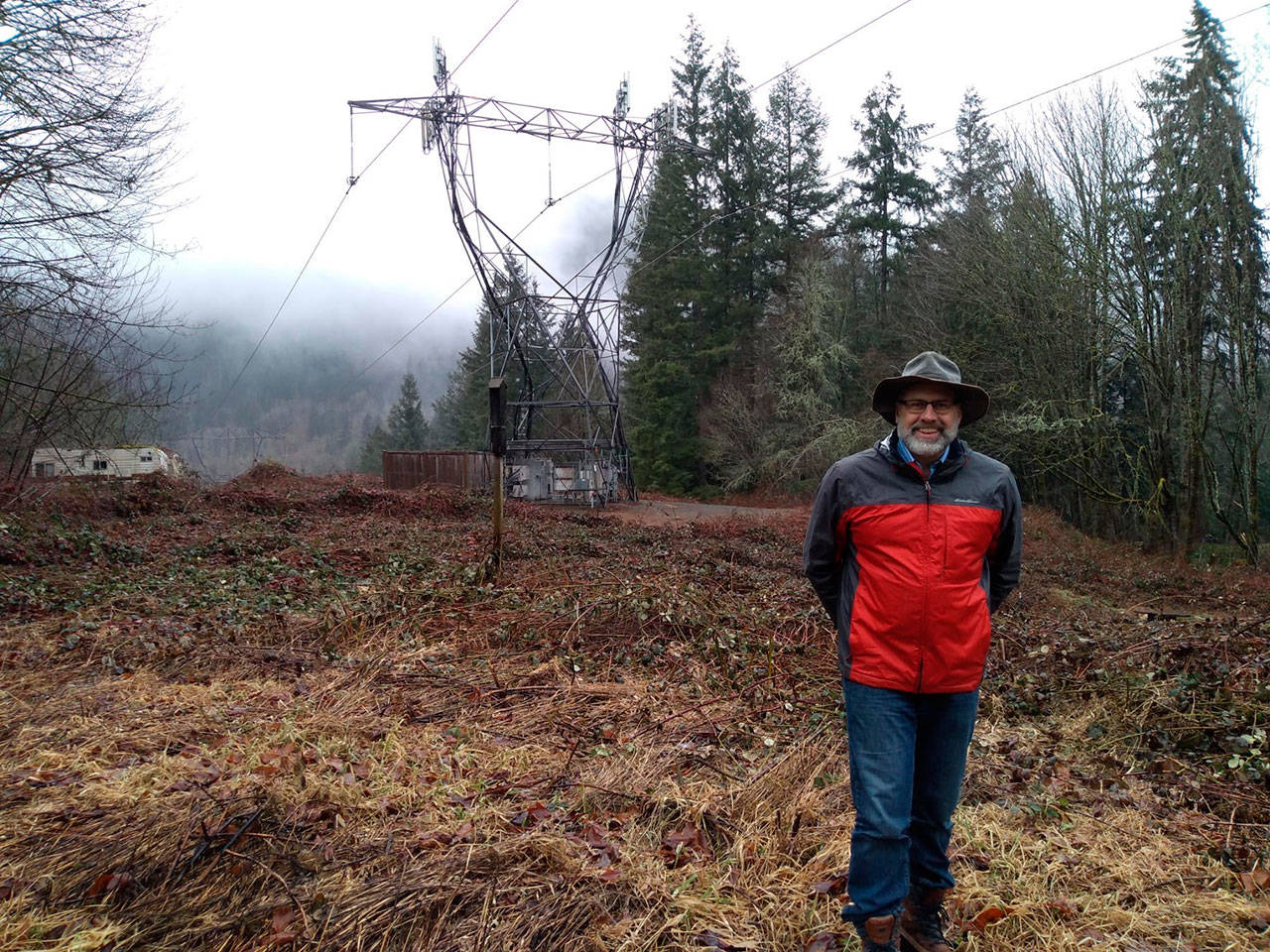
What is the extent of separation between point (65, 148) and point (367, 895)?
32.2 ft

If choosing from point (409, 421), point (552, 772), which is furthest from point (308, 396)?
point (552, 772)

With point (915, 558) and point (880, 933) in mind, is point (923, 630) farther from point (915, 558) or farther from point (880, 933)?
point (880, 933)

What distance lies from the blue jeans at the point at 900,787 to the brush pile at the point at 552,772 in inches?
16.2

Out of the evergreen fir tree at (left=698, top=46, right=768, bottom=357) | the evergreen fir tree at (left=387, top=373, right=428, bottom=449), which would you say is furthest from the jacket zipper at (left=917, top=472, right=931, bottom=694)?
the evergreen fir tree at (left=387, top=373, right=428, bottom=449)

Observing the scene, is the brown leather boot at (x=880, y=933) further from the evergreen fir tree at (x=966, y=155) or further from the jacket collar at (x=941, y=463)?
the evergreen fir tree at (x=966, y=155)

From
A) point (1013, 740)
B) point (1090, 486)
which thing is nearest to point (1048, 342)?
point (1090, 486)

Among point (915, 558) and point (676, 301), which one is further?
point (676, 301)

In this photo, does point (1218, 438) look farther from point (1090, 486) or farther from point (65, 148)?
point (65, 148)

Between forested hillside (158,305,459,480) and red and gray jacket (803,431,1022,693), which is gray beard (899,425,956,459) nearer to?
red and gray jacket (803,431,1022,693)

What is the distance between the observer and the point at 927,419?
2.78m

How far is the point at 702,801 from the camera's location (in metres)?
3.86

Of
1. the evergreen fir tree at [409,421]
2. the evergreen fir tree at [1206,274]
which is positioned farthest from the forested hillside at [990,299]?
the evergreen fir tree at [409,421]

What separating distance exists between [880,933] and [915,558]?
1188mm

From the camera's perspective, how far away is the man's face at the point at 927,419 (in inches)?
109
